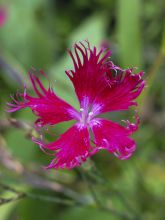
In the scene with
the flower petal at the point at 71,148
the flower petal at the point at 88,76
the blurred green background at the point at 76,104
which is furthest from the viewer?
the blurred green background at the point at 76,104

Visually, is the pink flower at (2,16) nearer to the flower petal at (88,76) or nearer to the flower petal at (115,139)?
the flower petal at (88,76)

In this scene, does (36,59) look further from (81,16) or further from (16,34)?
(81,16)

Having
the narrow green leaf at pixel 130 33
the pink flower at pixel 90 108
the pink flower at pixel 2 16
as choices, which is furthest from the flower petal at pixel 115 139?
the pink flower at pixel 2 16

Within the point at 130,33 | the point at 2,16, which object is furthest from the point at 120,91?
the point at 2,16

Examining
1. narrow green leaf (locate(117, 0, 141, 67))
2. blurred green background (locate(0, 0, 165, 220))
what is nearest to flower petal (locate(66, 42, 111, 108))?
blurred green background (locate(0, 0, 165, 220))

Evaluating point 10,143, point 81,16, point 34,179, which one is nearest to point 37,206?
point 10,143

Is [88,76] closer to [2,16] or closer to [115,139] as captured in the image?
[115,139]

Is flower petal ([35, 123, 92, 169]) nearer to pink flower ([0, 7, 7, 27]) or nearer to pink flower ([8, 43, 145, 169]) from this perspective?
pink flower ([8, 43, 145, 169])
